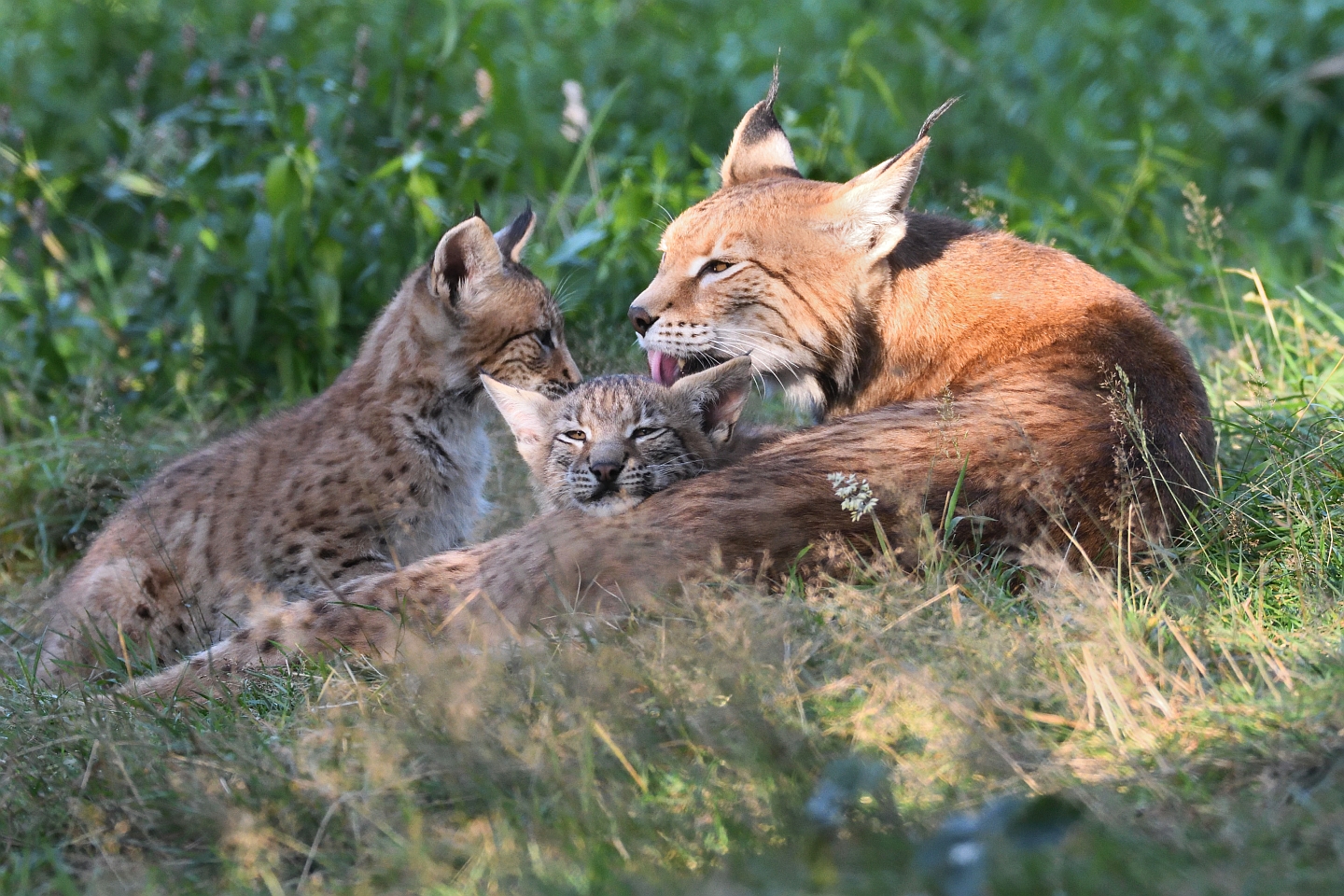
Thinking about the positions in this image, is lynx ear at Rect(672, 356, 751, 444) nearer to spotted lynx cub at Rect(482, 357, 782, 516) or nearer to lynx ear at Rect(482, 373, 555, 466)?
spotted lynx cub at Rect(482, 357, 782, 516)

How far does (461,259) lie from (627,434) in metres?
1.38

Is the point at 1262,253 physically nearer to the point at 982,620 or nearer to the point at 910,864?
the point at 982,620

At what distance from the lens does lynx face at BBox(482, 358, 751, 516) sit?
15.3ft

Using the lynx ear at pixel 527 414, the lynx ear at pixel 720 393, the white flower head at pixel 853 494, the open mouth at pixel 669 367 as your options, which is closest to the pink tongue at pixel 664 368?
the open mouth at pixel 669 367

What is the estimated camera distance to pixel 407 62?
303 inches

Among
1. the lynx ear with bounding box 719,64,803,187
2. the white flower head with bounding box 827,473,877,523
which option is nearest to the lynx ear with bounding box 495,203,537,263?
A: the lynx ear with bounding box 719,64,803,187

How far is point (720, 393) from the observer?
4.91m

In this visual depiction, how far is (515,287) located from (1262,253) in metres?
4.65

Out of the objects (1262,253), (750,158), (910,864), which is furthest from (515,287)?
(1262,253)

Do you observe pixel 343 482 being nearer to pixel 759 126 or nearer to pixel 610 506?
pixel 610 506

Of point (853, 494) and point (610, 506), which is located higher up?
point (853, 494)

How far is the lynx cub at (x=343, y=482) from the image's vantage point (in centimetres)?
515

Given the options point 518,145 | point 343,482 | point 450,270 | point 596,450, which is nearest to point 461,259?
point 450,270

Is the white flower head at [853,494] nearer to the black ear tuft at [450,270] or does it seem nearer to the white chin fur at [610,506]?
the white chin fur at [610,506]
